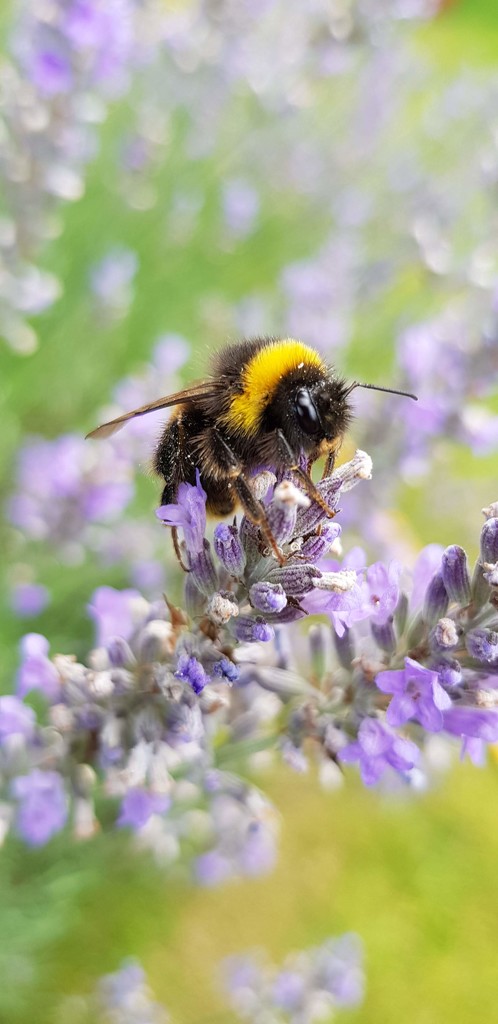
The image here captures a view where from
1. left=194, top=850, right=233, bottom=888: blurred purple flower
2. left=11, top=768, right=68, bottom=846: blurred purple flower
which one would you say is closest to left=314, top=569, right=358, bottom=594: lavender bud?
left=11, top=768, right=68, bottom=846: blurred purple flower

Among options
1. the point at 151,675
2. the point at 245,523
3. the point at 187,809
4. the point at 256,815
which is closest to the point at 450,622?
the point at 245,523

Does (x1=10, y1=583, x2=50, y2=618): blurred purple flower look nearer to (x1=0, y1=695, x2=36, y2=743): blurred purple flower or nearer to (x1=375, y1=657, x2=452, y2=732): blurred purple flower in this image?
(x1=0, y1=695, x2=36, y2=743): blurred purple flower

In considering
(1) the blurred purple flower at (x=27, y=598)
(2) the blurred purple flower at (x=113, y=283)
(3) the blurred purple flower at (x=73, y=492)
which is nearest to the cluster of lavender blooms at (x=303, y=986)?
(1) the blurred purple flower at (x=27, y=598)

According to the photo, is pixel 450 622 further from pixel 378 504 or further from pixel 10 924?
pixel 10 924

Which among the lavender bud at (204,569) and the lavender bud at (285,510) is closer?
the lavender bud at (285,510)

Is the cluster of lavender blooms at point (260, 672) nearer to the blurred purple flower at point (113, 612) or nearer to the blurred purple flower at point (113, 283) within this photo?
the blurred purple flower at point (113, 612)
